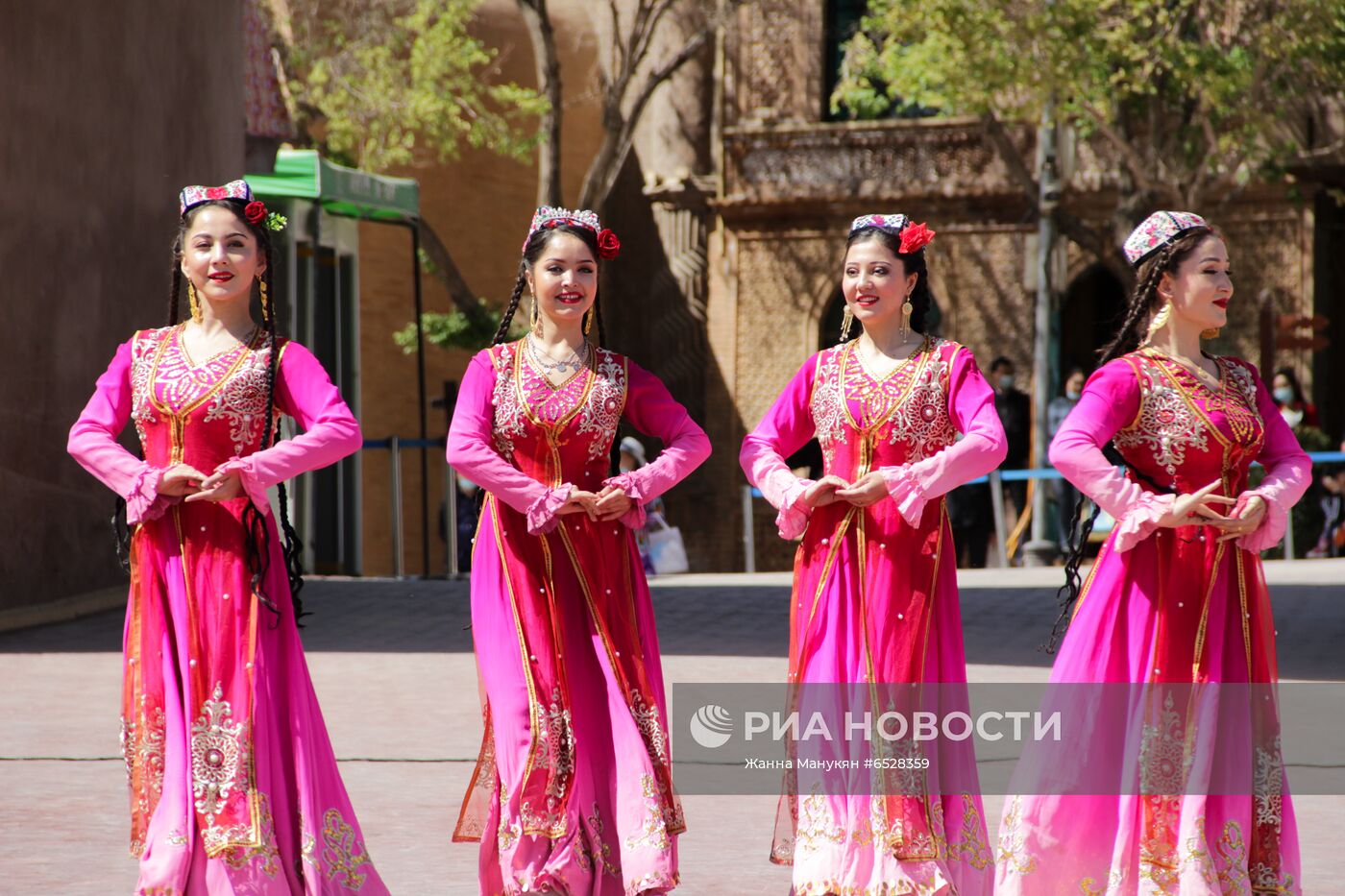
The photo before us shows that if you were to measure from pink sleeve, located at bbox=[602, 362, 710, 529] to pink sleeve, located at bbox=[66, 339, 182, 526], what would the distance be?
4.15 feet

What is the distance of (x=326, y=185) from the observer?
1439 centimetres

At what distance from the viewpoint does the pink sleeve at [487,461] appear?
18.8ft

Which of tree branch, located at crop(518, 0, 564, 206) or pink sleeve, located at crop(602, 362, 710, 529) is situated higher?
tree branch, located at crop(518, 0, 564, 206)

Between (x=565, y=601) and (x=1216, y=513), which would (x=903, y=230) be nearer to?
(x=1216, y=513)

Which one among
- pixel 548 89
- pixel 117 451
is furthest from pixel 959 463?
pixel 548 89

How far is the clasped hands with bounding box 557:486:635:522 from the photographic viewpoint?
5.75 m

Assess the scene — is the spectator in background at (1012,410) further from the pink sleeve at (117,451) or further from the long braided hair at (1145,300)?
the pink sleeve at (117,451)

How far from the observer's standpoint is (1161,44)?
18109 mm

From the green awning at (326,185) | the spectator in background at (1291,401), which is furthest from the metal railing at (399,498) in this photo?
the spectator in background at (1291,401)

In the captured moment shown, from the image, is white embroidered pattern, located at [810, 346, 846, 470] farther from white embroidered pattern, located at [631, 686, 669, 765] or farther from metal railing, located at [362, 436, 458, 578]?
metal railing, located at [362, 436, 458, 578]

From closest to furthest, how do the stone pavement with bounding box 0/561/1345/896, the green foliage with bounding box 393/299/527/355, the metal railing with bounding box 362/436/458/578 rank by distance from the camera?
the stone pavement with bounding box 0/561/1345/896
the metal railing with bounding box 362/436/458/578
the green foliage with bounding box 393/299/527/355
